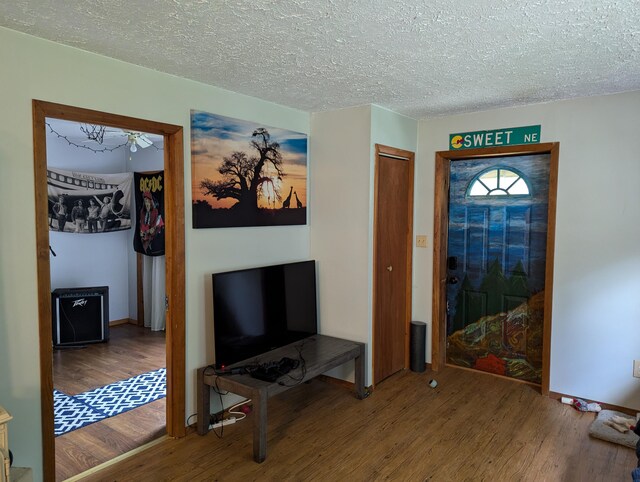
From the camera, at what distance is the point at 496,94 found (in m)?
3.27

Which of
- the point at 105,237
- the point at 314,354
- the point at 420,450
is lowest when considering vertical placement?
the point at 420,450

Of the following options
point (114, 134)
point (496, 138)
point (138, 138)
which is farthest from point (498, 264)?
point (114, 134)

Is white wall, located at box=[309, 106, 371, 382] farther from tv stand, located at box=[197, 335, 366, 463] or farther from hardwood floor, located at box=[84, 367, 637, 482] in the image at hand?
hardwood floor, located at box=[84, 367, 637, 482]

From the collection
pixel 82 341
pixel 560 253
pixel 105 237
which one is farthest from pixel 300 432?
pixel 105 237

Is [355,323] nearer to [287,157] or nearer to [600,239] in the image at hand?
[287,157]

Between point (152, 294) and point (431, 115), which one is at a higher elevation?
point (431, 115)

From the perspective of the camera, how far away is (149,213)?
18.1 ft

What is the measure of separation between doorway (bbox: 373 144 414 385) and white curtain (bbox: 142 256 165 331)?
115 inches

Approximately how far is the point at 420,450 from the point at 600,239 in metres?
2.02

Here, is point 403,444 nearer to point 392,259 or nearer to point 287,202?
point 392,259

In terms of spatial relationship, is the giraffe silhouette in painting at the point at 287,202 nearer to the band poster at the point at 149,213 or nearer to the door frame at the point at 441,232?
the door frame at the point at 441,232

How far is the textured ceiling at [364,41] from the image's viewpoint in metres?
1.87

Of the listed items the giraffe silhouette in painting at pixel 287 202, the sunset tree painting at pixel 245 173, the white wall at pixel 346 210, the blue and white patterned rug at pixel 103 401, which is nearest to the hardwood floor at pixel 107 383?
the blue and white patterned rug at pixel 103 401

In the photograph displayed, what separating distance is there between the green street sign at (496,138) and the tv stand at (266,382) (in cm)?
195
